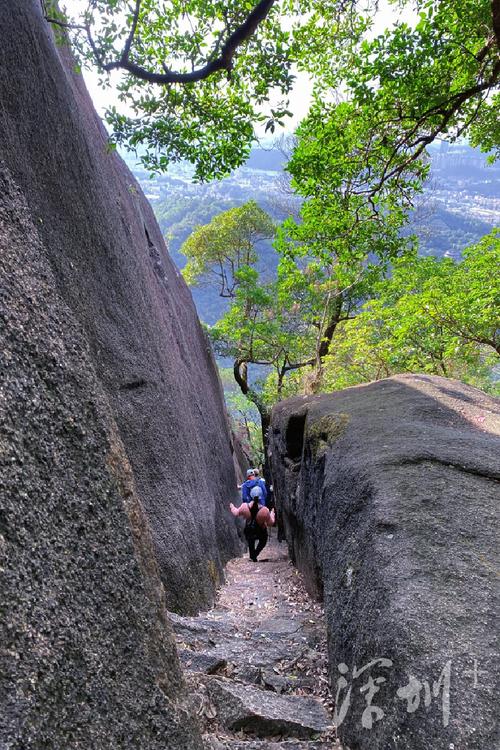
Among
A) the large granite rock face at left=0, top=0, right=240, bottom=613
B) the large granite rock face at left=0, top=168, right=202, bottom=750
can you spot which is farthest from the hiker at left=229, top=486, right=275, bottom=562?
the large granite rock face at left=0, top=168, right=202, bottom=750

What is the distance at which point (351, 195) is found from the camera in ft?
33.5

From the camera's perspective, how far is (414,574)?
3336 mm

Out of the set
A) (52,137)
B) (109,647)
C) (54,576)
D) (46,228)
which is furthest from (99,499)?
(52,137)

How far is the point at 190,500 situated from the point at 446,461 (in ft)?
14.7

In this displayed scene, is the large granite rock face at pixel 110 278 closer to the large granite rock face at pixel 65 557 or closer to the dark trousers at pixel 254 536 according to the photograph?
the large granite rock face at pixel 65 557

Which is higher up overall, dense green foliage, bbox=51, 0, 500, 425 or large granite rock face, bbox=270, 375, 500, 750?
dense green foliage, bbox=51, 0, 500, 425

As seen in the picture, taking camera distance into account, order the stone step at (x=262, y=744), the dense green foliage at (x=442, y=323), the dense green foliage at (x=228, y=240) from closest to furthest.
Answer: the stone step at (x=262, y=744)
the dense green foliage at (x=442, y=323)
the dense green foliage at (x=228, y=240)

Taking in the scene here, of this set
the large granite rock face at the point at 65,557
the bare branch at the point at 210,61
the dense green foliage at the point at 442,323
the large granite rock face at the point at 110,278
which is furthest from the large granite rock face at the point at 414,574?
the dense green foliage at the point at 442,323

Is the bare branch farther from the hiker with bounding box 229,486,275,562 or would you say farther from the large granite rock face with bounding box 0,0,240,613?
the hiker with bounding box 229,486,275,562

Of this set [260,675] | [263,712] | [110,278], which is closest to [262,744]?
[263,712]

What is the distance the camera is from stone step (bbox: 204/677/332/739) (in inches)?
133

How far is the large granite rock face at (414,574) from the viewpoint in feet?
8.96

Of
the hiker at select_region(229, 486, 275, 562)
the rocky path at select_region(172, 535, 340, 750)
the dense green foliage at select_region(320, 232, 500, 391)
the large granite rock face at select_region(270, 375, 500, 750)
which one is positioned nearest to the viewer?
the large granite rock face at select_region(270, 375, 500, 750)

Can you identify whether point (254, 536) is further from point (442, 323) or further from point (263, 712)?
point (263, 712)
